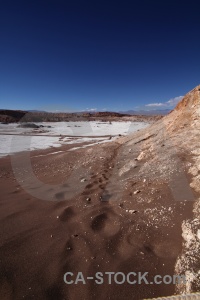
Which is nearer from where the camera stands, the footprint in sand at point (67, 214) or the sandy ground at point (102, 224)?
the sandy ground at point (102, 224)

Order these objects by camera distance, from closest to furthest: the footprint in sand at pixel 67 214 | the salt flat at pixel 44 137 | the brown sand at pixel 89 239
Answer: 1. the brown sand at pixel 89 239
2. the footprint in sand at pixel 67 214
3. the salt flat at pixel 44 137

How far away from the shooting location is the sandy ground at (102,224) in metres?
2.43

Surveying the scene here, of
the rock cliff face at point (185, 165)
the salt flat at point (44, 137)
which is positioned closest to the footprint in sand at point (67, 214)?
the rock cliff face at point (185, 165)

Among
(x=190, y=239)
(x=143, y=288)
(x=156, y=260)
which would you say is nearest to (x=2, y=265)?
(x=143, y=288)

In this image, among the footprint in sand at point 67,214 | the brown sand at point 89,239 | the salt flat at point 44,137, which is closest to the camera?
the brown sand at point 89,239

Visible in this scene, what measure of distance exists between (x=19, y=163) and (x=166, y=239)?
22.9 ft

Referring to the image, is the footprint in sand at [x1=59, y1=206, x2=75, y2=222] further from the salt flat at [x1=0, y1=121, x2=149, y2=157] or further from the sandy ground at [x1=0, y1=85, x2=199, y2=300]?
the salt flat at [x1=0, y1=121, x2=149, y2=157]

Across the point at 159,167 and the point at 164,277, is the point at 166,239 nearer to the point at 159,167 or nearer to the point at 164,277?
the point at 164,277

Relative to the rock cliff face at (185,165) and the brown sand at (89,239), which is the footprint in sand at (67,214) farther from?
the rock cliff face at (185,165)

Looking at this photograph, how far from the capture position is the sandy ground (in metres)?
2.43

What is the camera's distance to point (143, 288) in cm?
232

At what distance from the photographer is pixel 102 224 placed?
136 inches

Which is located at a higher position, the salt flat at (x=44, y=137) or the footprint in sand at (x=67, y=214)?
the salt flat at (x=44, y=137)

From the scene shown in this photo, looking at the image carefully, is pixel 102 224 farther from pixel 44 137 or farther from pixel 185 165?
pixel 44 137
